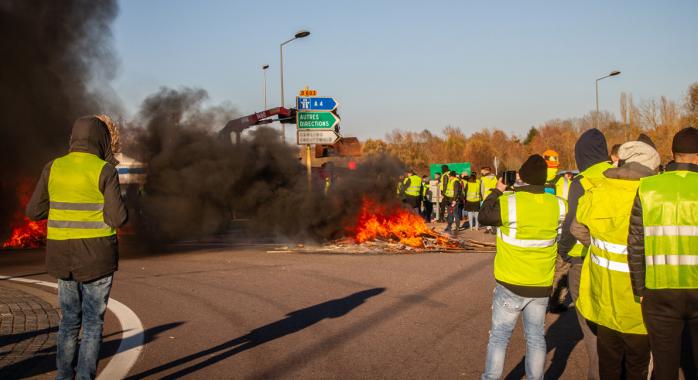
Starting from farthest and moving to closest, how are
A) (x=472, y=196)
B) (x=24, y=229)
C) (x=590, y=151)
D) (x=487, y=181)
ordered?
1. (x=472, y=196)
2. (x=487, y=181)
3. (x=24, y=229)
4. (x=590, y=151)

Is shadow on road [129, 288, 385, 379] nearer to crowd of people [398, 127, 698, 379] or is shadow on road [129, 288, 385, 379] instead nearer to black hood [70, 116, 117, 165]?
black hood [70, 116, 117, 165]

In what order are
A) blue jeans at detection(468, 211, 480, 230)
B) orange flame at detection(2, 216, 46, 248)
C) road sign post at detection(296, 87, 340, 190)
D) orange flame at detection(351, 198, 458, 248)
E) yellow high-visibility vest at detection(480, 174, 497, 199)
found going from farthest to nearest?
blue jeans at detection(468, 211, 480, 230)
yellow high-visibility vest at detection(480, 174, 497, 199)
road sign post at detection(296, 87, 340, 190)
orange flame at detection(2, 216, 46, 248)
orange flame at detection(351, 198, 458, 248)

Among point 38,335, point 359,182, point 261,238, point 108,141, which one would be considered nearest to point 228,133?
point 261,238

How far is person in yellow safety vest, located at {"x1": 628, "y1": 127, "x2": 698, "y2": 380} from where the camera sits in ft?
11.9

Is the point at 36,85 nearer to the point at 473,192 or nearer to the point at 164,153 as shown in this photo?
the point at 164,153

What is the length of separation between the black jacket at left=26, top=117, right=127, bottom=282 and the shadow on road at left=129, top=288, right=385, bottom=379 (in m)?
1.34

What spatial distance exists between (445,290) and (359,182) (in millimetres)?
6409

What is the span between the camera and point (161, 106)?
55.2ft

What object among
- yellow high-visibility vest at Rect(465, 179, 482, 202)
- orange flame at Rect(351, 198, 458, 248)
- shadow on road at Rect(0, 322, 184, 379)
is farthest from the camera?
yellow high-visibility vest at Rect(465, 179, 482, 202)

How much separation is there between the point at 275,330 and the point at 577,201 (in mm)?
3532

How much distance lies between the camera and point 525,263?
15.1ft

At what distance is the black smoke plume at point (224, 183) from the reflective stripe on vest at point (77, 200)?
35.2 ft

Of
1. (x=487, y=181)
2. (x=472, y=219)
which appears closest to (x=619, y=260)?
(x=487, y=181)

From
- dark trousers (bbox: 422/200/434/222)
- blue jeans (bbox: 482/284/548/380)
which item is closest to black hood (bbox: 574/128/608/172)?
blue jeans (bbox: 482/284/548/380)
